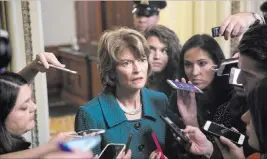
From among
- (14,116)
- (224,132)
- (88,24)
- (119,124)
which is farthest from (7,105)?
(88,24)

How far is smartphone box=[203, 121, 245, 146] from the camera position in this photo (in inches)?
35.5

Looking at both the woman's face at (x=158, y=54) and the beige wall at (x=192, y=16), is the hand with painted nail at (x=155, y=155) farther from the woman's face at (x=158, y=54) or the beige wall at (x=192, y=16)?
the beige wall at (x=192, y=16)

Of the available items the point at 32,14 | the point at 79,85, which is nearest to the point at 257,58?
the point at 32,14

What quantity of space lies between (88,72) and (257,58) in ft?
5.69

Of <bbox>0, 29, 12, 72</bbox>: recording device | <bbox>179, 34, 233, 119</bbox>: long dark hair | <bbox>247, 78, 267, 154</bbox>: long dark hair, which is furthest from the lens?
<bbox>179, 34, 233, 119</bbox>: long dark hair

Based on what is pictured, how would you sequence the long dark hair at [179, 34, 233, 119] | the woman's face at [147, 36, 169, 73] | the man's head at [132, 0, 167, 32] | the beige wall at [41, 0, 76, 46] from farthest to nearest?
the beige wall at [41, 0, 76, 46] < the man's head at [132, 0, 167, 32] < the woman's face at [147, 36, 169, 73] < the long dark hair at [179, 34, 233, 119]

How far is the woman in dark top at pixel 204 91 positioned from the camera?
3.30 ft

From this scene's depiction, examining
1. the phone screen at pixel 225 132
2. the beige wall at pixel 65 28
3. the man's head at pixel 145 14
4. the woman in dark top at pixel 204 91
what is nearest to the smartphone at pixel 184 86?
the woman in dark top at pixel 204 91

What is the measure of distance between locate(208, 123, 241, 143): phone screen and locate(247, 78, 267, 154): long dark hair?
0.17m

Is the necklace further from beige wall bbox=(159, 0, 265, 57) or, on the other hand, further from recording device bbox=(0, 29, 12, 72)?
beige wall bbox=(159, 0, 265, 57)

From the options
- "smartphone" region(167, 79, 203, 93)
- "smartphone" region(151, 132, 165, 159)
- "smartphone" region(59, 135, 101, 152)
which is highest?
"smartphone" region(167, 79, 203, 93)

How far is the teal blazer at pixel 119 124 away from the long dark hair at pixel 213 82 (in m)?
0.16

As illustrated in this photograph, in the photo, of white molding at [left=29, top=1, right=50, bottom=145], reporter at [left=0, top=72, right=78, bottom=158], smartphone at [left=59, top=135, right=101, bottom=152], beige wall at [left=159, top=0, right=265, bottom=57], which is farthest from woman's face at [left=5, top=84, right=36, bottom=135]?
beige wall at [left=159, top=0, right=265, bottom=57]

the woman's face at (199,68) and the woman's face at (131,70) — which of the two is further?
the woman's face at (199,68)
